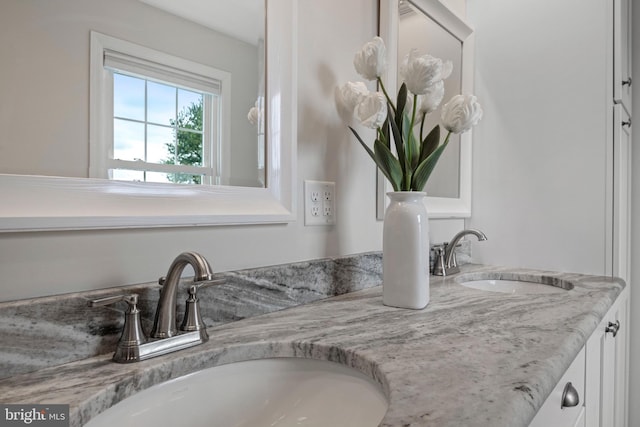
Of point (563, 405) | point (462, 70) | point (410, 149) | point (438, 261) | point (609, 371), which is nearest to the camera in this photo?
point (563, 405)

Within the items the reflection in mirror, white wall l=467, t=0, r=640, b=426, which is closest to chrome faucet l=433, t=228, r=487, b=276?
white wall l=467, t=0, r=640, b=426

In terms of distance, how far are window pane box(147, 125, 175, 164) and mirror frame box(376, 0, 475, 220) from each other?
65cm

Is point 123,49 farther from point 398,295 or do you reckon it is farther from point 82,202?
point 398,295

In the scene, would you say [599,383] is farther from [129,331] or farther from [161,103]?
[161,103]

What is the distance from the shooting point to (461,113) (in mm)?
1015

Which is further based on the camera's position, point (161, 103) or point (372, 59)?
point (372, 59)

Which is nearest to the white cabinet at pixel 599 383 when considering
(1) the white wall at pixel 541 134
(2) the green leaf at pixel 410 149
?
(1) the white wall at pixel 541 134

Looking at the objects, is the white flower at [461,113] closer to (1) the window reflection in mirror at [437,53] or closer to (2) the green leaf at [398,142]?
(2) the green leaf at [398,142]

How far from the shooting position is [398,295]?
90 centimetres

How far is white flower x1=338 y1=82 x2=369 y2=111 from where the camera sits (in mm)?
984

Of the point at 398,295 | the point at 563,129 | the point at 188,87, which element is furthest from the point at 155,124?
the point at 563,129

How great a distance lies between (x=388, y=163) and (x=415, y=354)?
1.63ft

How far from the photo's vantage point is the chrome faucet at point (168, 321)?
569mm

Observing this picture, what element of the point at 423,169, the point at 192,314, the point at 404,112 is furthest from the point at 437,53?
the point at 192,314
